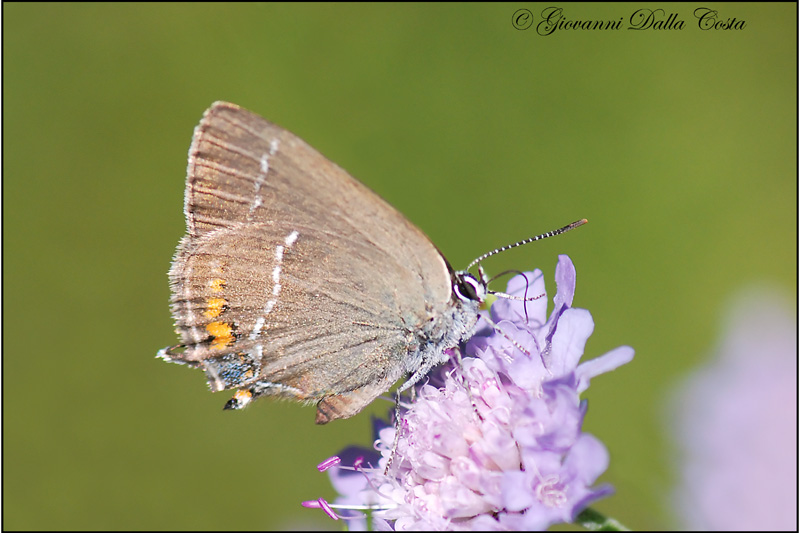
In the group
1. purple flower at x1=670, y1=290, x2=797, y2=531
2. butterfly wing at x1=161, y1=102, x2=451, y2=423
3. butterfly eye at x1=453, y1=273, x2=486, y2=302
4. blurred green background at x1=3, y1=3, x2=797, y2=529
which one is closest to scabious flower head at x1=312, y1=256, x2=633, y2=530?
butterfly eye at x1=453, y1=273, x2=486, y2=302

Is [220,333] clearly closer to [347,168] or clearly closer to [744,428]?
[744,428]

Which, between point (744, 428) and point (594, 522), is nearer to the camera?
point (594, 522)

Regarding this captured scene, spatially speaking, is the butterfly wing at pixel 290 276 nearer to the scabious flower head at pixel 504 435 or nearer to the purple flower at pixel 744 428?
the scabious flower head at pixel 504 435

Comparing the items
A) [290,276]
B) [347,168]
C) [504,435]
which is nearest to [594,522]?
[504,435]

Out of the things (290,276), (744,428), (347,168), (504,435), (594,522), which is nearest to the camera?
(594,522)

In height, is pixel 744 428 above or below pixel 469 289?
below

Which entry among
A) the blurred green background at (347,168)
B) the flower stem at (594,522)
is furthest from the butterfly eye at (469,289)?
the blurred green background at (347,168)

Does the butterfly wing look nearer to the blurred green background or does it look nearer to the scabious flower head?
the scabious flower head
